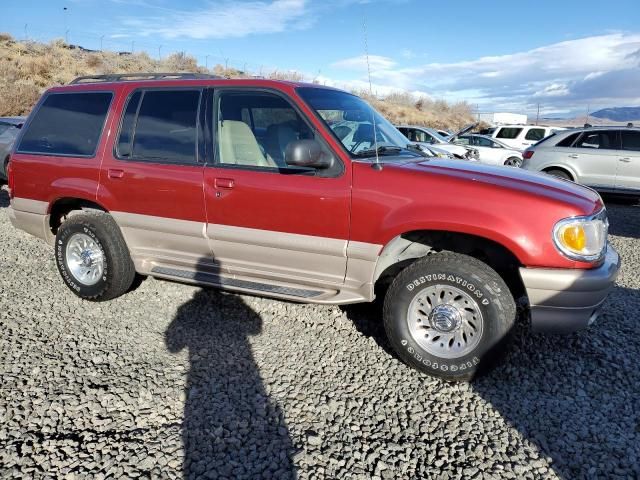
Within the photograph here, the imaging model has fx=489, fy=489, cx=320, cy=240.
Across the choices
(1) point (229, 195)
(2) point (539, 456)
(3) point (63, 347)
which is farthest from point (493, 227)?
(3) point (63, 347)

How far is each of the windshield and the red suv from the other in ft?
0.06

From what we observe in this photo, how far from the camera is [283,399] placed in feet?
10.1

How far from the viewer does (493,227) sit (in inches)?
120

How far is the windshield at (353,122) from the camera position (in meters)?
3.68

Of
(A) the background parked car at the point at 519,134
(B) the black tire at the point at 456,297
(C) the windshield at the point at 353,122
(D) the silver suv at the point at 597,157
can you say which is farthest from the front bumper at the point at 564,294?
(A) the background parked car at the point at 519,134

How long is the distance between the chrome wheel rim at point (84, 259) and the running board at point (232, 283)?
59 centimetres

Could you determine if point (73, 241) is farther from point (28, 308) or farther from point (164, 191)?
point (164, 191)

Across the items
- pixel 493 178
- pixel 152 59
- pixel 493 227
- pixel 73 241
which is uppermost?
pixel 152 59

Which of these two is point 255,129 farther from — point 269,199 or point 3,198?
point 3,198

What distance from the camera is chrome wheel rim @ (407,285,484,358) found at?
3.26 m

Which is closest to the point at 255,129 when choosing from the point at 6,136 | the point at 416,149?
the point at 416,149

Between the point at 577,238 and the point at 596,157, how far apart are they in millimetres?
8187

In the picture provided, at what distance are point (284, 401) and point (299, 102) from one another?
2124 millimetres

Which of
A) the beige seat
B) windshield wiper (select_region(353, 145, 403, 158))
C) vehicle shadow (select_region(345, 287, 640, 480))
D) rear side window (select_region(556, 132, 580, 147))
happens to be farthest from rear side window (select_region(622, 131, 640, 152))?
the beige seat
